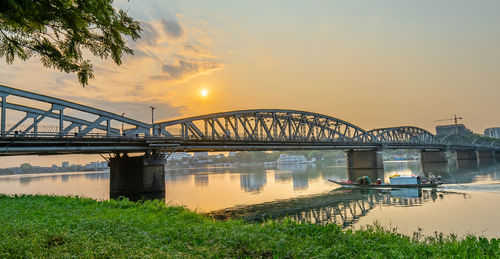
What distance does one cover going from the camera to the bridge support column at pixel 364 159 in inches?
3337

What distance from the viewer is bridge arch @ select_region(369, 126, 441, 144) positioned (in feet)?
379

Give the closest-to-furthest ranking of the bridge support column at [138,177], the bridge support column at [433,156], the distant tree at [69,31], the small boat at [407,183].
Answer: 1. the distant tree at [69,31]
2. the small boat at [407,183]
3. the bridge support column at [138,177]
4. the bridge support column at [433,156]

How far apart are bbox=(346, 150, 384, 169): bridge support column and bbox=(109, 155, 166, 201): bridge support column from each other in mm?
64416

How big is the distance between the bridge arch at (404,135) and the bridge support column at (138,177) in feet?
295

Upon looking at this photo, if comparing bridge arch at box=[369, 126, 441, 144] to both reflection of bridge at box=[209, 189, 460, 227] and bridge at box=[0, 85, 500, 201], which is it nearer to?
bridge at box=[0, 85, 500, 201]

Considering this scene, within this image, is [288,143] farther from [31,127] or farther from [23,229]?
[23,229]

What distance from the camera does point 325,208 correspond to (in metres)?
26.2

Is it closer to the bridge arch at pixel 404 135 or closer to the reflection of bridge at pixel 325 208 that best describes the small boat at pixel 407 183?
the reflection of bridge at pixel 325 208

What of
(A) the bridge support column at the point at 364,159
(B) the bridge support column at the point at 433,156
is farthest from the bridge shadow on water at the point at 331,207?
(B) the bridge support column at the point at 433,156

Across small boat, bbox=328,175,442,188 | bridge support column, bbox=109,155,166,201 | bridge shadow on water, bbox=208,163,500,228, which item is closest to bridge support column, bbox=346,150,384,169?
small boat, bbox=328,175,442,188

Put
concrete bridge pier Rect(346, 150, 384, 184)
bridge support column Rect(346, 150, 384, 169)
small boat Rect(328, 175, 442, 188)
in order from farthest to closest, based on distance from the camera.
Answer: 1. bridge support column Rect(346, 150, 384, 169)
2. concrete bridge pier Rect(346, 150, 384, 184)
3. small boat Rect(328, 175, 442, 188)

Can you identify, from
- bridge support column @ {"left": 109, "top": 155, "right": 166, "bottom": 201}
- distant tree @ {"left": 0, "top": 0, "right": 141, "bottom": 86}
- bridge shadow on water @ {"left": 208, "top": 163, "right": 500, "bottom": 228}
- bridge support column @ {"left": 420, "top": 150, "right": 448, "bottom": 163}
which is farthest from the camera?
bridge support column @ {"left": 420, "top": 150, "right": 448, "bottom": 163}

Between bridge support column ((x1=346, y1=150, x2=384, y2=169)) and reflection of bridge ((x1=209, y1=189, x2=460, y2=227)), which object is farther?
bridge support column ((x1=346, y1=150, x2=384, y2=169))

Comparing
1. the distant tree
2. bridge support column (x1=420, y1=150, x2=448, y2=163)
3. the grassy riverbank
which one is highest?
the distant tree
